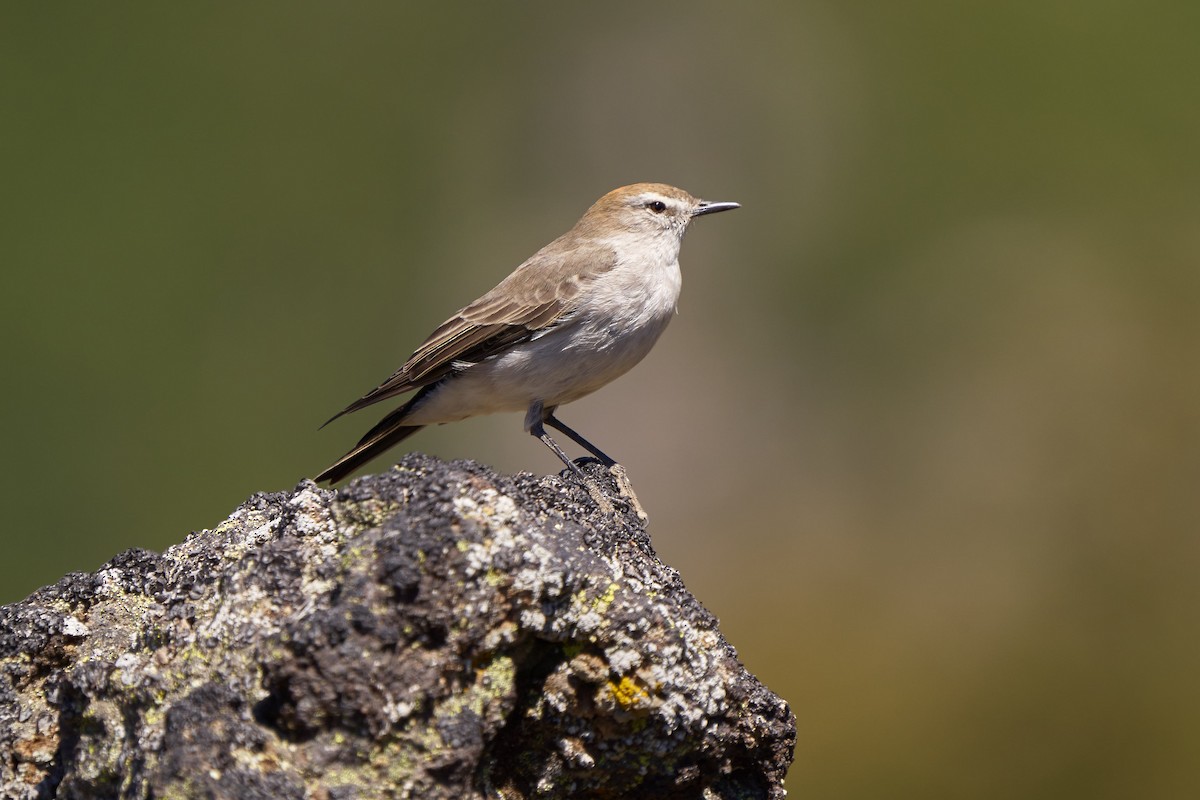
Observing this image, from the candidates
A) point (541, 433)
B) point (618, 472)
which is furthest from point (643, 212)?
point (618, 472)

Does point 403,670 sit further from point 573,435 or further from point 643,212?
point 643,212

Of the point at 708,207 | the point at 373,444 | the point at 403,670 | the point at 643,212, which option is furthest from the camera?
the point at 708,207

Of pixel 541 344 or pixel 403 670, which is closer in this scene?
pixel 403 670

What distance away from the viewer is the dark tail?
6699 mm

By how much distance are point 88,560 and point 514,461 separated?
4799 millimetres

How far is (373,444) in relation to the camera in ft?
22.2

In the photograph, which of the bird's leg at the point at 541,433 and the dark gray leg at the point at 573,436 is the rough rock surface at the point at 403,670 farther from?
the dark gray leg at the point at 573,436

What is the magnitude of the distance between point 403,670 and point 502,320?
3.78 metres

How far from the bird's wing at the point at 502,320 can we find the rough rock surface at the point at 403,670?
2.83 meters

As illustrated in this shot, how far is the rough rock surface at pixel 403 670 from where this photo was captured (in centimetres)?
301

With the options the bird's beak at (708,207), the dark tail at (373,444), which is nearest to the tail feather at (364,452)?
the dark tail at (373,444)

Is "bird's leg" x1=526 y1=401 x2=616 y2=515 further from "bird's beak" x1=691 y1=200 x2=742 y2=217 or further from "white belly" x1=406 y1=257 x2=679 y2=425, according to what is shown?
"bird's beak" x1=691 y1=200 x2=742 y2=217

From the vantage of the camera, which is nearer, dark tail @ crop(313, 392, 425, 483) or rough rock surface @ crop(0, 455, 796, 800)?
rough rock surface @ crop(0, 455, 796, 800)

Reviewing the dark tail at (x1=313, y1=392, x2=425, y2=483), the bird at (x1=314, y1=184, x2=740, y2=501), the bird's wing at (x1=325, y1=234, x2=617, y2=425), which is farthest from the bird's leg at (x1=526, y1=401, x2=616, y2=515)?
the dark tail at (x1=313, y1=392, x2=425, y2=483)
